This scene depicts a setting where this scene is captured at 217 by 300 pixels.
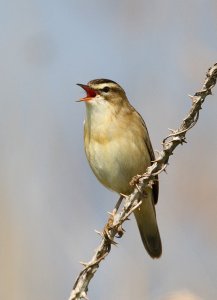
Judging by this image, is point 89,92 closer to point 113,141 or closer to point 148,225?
point 113,141

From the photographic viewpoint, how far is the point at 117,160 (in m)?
3.68

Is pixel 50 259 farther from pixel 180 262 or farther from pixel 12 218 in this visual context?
pixel 180 262

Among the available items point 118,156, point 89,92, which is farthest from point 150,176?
point 89,92

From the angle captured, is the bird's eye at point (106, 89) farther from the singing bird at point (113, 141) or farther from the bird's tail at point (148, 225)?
the bird's tail at point (148, 225)

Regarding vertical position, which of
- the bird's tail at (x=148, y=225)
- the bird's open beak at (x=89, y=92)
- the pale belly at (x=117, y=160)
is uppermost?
the bird's open beak at (x=89, y=92)

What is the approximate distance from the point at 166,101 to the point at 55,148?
774 mm

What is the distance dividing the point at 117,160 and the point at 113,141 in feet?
0.41

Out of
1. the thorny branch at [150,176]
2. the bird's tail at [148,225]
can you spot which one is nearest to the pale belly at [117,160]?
the bird's tail at [148,225]

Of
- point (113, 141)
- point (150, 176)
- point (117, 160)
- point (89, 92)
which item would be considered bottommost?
point (117, 160)

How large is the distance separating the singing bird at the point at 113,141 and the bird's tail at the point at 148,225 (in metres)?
0.04

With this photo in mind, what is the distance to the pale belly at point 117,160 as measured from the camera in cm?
367

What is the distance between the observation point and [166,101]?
143 inches

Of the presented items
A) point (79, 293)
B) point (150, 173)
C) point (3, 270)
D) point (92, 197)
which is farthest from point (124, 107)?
point (79, 293)

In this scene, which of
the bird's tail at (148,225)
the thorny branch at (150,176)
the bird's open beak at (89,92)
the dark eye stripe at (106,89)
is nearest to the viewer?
the thorny branch at (150,176)
